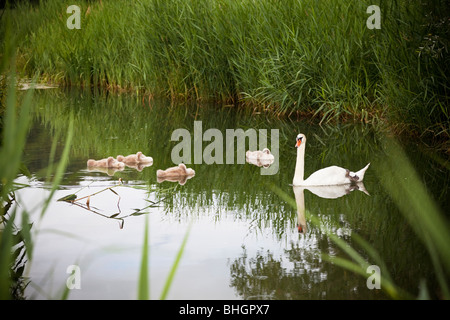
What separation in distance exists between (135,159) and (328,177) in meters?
2.12

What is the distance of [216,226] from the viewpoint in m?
5.23

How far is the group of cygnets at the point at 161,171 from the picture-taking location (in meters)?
6.91

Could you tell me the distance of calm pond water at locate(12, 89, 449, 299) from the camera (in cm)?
397

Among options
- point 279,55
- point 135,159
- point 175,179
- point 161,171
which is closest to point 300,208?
point 175,179

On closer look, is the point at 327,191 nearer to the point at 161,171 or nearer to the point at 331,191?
the point at 331,191

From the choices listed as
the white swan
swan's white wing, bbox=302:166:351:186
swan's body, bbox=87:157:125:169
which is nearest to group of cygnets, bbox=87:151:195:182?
swan's body, bbox=87:157:125:169

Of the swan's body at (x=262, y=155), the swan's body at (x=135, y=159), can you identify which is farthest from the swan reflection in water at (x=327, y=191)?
the swan's body at (x=135, y=159)

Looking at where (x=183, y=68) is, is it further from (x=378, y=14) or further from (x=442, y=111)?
(x=442, y=111)

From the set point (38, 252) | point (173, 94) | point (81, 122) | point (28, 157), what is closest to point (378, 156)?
point (28, 157)

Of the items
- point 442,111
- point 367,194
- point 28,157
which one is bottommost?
point 367,194

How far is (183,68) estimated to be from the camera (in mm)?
13258

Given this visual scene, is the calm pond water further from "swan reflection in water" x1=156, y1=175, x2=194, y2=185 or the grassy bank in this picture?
the grassy bank
